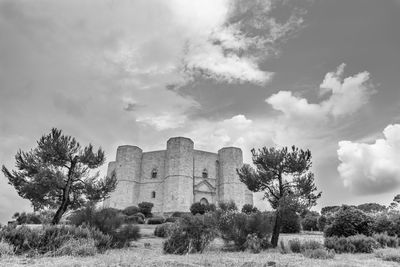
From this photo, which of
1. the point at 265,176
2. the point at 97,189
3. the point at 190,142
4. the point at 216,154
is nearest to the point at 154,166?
the point at 190,142

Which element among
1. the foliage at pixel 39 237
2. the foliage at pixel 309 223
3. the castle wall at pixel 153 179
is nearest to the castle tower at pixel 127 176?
the castle wall at pixel 153 179

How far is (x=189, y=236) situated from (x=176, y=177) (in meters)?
28.1

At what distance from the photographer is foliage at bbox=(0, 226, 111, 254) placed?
337 inches

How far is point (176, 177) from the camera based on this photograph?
3878 cm

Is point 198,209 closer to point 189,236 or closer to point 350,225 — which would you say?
point 350,225

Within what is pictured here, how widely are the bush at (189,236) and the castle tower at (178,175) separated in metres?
26.6

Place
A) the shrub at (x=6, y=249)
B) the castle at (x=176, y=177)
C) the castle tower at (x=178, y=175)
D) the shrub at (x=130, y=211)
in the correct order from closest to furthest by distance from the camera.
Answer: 1. the shrub at (x=6, y=249)
2. the shrub at (x=130, y=211)
3. the castle tower at (x=178, y=175)
4. the castle at (x=176, y=177)

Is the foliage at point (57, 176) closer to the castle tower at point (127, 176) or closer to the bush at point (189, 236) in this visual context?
the bush at point (189, 236)

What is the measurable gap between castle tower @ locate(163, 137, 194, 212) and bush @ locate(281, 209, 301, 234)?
18162 millimetres

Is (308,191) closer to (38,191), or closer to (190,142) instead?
(38,191)

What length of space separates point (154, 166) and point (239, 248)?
3142cm

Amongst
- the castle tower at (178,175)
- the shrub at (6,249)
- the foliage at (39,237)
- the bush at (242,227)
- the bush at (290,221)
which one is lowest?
the shrub at (6,249)

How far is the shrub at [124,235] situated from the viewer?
11958 millimetres

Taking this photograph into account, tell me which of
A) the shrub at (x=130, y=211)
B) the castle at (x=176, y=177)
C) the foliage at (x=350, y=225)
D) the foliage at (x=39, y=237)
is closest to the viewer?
the foliage at (x=39, y=237)
